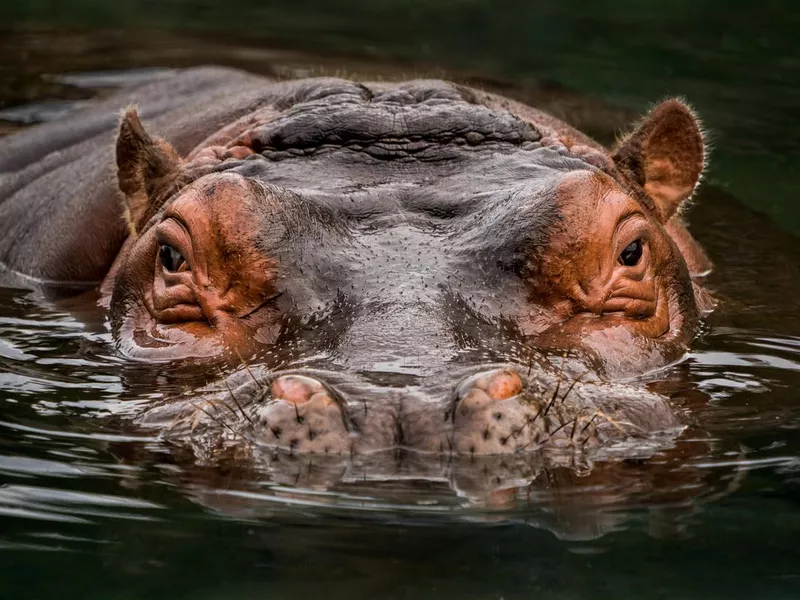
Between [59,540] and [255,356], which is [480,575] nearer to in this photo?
[59,540]

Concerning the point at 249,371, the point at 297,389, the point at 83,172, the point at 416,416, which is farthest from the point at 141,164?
the point at 416,416

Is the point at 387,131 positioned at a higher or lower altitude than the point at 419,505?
higher

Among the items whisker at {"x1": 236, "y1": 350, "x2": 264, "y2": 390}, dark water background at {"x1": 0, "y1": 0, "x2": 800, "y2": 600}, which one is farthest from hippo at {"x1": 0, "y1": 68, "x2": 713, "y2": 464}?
dark water background at {"x1": 0, "y1": 0, "x2": 800, "y2": 600}

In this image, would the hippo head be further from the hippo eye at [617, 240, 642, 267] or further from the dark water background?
the dark water background

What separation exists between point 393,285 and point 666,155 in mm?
2176

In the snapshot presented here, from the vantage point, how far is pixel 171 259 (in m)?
5.55

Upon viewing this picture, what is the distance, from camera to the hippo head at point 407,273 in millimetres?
4090

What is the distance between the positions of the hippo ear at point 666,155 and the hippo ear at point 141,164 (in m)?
1.89

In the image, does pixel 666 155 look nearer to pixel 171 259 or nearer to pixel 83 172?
pixel 171 259

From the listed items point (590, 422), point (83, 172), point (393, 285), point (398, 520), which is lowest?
point (83, 172)

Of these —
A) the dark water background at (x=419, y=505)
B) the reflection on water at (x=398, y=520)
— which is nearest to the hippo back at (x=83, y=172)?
the dark water background at (x=419, y=505)

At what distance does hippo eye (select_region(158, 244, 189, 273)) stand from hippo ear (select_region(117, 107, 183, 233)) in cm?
75

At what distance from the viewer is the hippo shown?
409 centimetres

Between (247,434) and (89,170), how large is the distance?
160 inches
